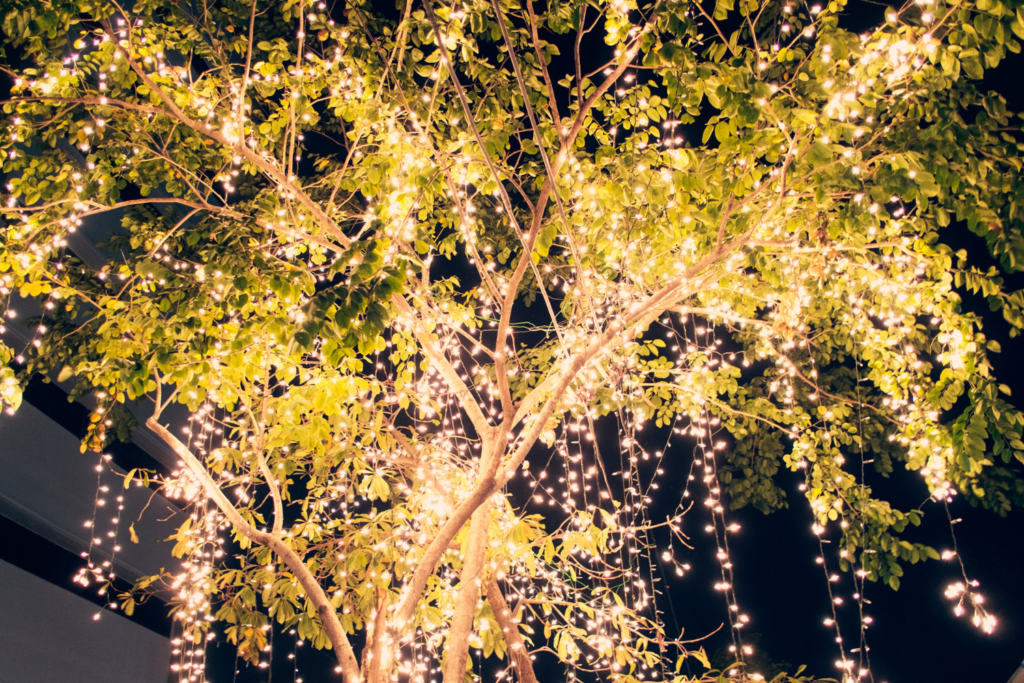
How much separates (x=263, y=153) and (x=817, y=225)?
3016 mm

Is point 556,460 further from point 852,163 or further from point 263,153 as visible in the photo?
point 852,163

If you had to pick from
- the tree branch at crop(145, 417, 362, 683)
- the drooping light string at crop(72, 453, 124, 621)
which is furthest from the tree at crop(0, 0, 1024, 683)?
the drooping light string at crop(72, 453, 124, 621)

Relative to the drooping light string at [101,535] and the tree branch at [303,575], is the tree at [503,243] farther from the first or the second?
the drooping light string at [101,535]

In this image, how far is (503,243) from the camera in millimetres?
3801

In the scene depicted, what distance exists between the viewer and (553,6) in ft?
8.57

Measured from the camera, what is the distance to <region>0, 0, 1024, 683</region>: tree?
7.09 feet

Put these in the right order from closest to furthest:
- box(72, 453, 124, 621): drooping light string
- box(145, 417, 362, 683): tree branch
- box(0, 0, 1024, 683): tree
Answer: box(0, 0, 1024, 683): tree, box(145, 417, 362, 683): tree branch, box(72, 453, 124, 621): drooping light string

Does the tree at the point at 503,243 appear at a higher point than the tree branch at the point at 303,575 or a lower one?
higher

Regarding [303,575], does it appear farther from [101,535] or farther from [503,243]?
[101,535]

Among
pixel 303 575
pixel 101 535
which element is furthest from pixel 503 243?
pixel 101 535

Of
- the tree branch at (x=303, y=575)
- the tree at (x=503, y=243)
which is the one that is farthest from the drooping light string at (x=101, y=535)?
the tree branch at (x=303, y=575)

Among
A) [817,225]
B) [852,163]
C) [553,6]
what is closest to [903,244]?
[817,225]

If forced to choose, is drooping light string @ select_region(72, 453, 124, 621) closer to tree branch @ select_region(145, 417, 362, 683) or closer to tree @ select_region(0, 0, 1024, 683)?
tree @ select_region(0, 0, 1024, 683)

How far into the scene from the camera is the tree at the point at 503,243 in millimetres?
2160
